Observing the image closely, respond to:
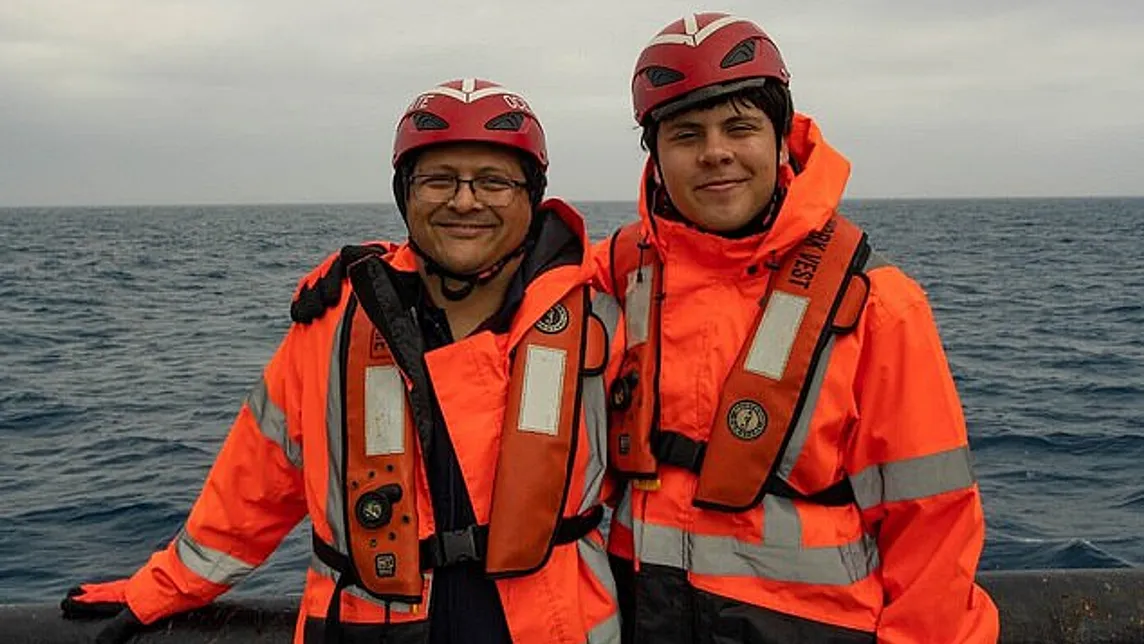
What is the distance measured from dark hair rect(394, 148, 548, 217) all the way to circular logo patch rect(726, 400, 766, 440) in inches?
33.1

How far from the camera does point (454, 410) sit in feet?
9.27

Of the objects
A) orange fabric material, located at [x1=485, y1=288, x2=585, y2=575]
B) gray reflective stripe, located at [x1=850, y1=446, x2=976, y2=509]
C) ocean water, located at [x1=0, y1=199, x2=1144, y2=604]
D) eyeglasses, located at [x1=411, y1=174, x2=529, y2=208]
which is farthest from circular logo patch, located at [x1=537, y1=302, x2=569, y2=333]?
ocean water, located at [x1=0, y1=199, x2=1144, y2=604]

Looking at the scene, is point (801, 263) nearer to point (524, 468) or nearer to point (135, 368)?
point (524, 468)

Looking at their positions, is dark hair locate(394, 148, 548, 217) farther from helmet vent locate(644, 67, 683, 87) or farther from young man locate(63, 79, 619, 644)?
helmet vent locate(644, 67, 683, 87)

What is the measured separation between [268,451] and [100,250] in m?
50.3

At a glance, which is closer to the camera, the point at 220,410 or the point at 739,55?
the point at 739,55

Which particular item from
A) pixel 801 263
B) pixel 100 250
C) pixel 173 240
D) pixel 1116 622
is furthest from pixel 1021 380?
pixel 173 240

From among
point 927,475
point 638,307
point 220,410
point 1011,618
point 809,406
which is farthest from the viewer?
point 220,410

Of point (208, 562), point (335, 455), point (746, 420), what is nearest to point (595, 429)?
point (746, 420)

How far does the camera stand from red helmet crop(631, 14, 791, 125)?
2.79m

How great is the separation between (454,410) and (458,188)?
24.3 inches

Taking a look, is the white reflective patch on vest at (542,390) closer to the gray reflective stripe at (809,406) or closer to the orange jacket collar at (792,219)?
the orange jacket collar at (792,219)

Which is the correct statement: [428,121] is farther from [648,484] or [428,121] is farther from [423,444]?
[648,484]

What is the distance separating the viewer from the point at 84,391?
13.4 meters
